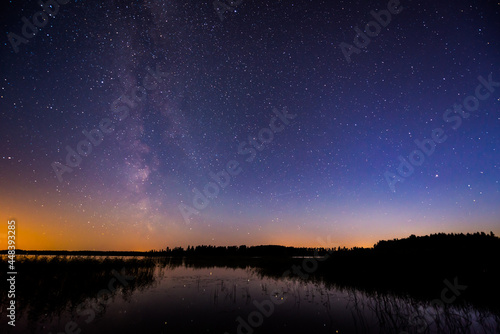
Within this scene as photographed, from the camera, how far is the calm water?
8438 millimetres

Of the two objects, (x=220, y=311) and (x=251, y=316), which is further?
(x=220, y=311)

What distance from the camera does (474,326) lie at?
28.0ft

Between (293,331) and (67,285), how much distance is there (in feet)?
45.1

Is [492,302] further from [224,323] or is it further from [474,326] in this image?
[224,323]

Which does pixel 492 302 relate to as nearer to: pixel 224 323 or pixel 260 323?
pixel 260 323

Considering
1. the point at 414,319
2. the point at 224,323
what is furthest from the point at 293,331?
the point at 414,319

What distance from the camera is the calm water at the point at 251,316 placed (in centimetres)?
844

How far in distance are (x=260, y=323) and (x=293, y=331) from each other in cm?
147

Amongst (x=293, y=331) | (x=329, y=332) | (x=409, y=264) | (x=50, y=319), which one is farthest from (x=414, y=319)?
(x=409, y=264)

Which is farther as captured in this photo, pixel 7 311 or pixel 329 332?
pixel 7 311

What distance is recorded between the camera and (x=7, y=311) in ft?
31.3

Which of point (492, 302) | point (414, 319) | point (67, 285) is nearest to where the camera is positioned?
point (414, 319)

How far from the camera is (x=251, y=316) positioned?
10352 mm

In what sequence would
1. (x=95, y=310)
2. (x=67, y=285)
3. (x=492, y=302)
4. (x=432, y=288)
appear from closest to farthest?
(x=95, y=310) < (x=492, y=302) < (x=67, y=285) < (x=432, y=288)
